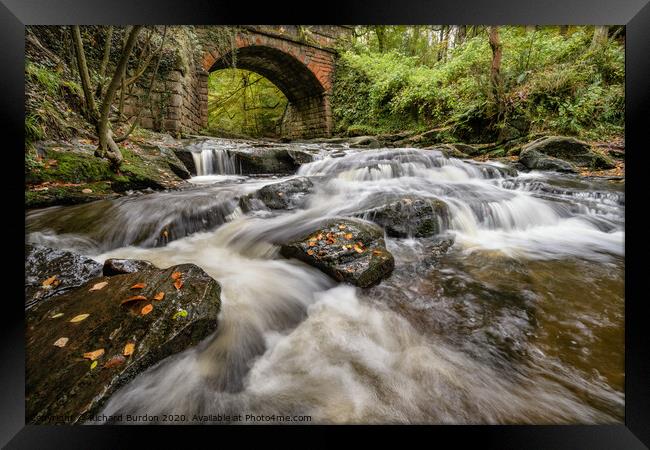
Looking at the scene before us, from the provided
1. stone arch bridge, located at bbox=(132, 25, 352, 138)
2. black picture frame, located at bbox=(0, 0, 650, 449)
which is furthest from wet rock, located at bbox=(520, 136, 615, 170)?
stone arch bridge, located at bbox=(132, 25, 352, 138)

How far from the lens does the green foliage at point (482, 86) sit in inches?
225

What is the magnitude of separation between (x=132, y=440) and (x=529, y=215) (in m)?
4.40

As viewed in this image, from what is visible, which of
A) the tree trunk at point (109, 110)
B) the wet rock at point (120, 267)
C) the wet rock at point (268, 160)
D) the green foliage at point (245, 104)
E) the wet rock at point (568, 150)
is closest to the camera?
the wet rock at point (120, 267)

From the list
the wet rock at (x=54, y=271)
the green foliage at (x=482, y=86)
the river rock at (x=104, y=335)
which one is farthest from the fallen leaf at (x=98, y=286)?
the green foliage at (x=482, y=86)

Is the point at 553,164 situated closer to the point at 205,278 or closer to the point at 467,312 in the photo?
the point at 467,312

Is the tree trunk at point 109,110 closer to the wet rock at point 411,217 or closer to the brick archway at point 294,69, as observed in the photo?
the wet rock at point 411,217

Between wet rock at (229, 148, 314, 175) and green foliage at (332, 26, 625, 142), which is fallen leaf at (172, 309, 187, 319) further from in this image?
wet rock at (229, 148, 314, 175)

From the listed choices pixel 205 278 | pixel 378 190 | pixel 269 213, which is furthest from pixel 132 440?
pixel 378 190

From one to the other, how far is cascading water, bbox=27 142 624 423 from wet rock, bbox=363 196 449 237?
0.12m

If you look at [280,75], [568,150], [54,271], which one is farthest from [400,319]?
[280,75]
